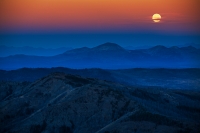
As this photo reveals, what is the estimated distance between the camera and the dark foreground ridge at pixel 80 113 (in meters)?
47.4

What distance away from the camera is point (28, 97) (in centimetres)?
7181

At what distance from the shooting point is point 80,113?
59188mm

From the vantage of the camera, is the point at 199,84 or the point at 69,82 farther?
the point at 199,84

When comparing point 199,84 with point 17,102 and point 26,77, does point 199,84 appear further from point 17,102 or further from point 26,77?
point 17,102

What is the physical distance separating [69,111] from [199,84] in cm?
15123

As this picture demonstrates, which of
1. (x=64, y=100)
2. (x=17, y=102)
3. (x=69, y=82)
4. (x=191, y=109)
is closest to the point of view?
(x=64, y=100)

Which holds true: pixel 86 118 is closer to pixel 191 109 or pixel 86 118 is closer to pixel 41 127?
pixel 41 127

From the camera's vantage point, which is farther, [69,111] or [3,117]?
[3,117]

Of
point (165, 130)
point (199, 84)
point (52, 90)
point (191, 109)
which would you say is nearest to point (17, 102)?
point (52, 90)

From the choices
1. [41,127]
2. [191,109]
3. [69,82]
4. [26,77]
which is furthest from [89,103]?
[26,77]

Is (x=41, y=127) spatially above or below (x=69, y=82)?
below

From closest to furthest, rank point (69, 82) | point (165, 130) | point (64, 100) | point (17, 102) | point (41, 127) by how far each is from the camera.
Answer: point (165, 130), point (41, 127), point (64, 100), point (17, 102), point (69, 82)

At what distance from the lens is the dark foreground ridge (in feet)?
156

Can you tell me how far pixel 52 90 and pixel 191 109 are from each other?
37013mm
